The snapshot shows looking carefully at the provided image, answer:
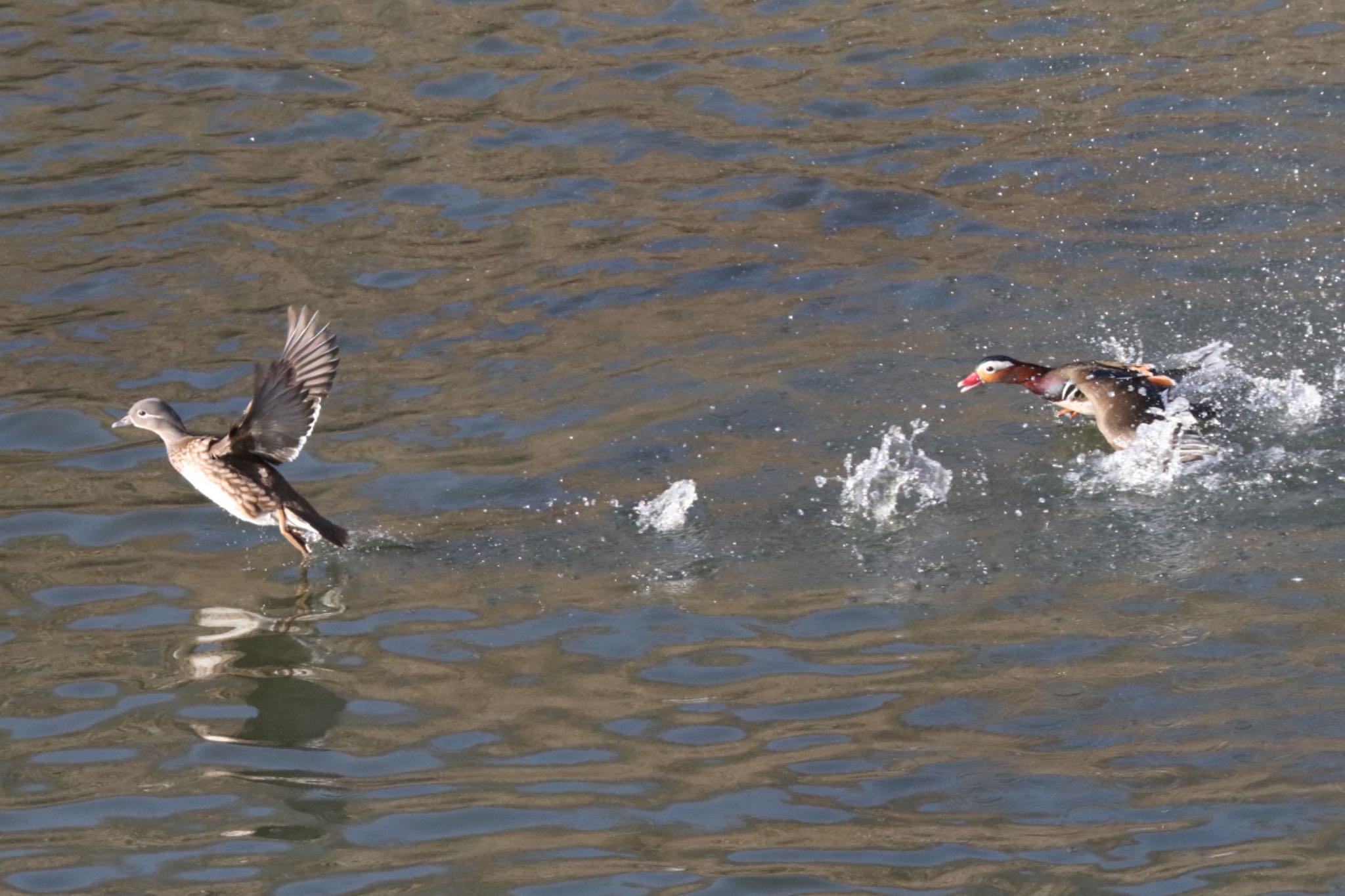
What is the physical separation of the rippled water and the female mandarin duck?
0.54ft

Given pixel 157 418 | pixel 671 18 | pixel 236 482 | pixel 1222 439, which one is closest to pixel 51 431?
pixel 157 418

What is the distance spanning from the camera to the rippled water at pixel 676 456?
5.90 m

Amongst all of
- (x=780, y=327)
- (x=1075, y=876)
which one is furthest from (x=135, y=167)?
(x=1075, y=876)

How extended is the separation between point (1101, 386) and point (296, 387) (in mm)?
3737

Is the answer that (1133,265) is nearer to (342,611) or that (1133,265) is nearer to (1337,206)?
(1337,206)

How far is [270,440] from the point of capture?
7.60 metres

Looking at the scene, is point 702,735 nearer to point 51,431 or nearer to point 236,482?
point 236,482

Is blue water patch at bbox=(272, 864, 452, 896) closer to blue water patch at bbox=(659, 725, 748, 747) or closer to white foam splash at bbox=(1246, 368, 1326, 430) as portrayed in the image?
blue water patch at bbox=(659, 725, 748, 747)

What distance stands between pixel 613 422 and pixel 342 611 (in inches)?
78.4

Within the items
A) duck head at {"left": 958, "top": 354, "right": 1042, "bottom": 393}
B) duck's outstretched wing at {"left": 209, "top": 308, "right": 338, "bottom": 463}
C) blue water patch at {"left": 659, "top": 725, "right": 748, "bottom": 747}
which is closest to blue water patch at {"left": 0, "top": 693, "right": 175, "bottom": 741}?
duck's outstretched wing at {"left": 209, "top": 308, "right": 338, "bottom": 463}

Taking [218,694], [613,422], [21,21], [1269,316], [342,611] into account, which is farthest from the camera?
[21,21]

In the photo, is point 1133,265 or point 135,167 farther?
point 135,167

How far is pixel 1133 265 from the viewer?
411 inches

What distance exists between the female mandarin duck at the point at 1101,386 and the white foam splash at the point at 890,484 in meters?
0.68
